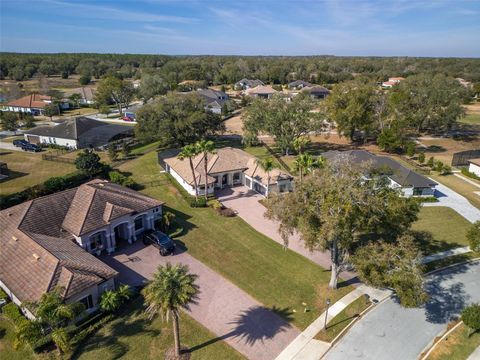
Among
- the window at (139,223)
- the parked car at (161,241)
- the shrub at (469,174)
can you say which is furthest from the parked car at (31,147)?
the shrub at (469,174)

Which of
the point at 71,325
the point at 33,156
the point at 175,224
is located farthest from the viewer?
the point at 33,156

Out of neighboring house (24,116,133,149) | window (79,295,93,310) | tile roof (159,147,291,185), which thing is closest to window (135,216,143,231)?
tile roof (159,147,291,185)

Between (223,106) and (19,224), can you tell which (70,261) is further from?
(223,106)

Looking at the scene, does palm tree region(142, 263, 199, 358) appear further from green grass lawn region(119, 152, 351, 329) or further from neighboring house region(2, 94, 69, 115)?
neighboring house region(2, 94, 69, 115)

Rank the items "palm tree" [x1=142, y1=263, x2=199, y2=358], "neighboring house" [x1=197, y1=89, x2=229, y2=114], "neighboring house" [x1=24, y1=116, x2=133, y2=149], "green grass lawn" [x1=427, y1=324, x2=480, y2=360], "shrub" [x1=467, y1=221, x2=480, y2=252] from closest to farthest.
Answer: "palm tree" [x1=142, y1=263, x2=199, y2=358] < "green grass lawn" [x1=427, y1=324, x2=480, y2=360] < "shrub" [x1=467, y1=221, x2=480, y2=252] < "neighboring house" [x1=24, y1=116, x2=133, y2=149] < "neighboring house" [x1=197, y1=89, x2=229, y2=114]

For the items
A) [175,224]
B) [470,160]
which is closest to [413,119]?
[470,160]

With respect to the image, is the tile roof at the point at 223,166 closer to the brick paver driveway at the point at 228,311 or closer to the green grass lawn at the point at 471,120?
the brick paver driveway at the point at 228,311

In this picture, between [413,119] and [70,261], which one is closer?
[70,261]
